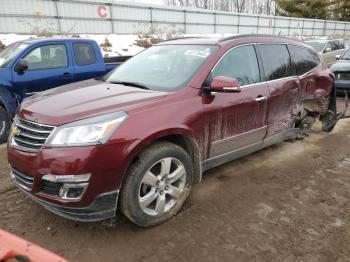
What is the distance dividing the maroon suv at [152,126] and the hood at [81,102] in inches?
0.4

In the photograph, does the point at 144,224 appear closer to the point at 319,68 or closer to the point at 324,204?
the point at 324,204

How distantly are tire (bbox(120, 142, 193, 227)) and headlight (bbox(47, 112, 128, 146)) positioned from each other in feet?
1.30

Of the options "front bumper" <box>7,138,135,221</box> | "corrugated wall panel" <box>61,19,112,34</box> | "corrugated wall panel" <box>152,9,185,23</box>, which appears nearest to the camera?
"front bumper" <box>7,138,135,221</box>

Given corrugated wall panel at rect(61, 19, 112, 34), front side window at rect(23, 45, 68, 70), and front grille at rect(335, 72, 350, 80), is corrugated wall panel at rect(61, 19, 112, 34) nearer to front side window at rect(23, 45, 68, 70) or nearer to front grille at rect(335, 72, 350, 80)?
front side window at rect(23, 45, 68, 70)

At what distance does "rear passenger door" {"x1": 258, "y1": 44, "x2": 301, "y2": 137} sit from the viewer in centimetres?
445

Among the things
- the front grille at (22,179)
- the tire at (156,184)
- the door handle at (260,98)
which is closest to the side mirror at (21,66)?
the front grille at (22,179)

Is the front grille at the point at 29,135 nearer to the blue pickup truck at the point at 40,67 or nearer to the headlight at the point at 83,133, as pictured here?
the headlight at the point at 83,133

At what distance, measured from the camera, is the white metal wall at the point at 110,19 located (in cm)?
1694

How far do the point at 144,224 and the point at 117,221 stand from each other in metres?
0.34

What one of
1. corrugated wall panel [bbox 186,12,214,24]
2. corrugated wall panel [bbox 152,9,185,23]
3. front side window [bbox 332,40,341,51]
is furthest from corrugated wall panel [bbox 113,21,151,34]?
front side window [bbox 332,40,341,51]

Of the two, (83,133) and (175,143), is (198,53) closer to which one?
(175,143)

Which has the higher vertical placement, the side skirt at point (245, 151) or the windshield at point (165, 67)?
the windshield at point (165, 67)

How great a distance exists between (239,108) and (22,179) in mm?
2386

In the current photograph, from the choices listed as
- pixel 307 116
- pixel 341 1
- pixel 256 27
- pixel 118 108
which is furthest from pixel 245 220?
pixel 341 1
